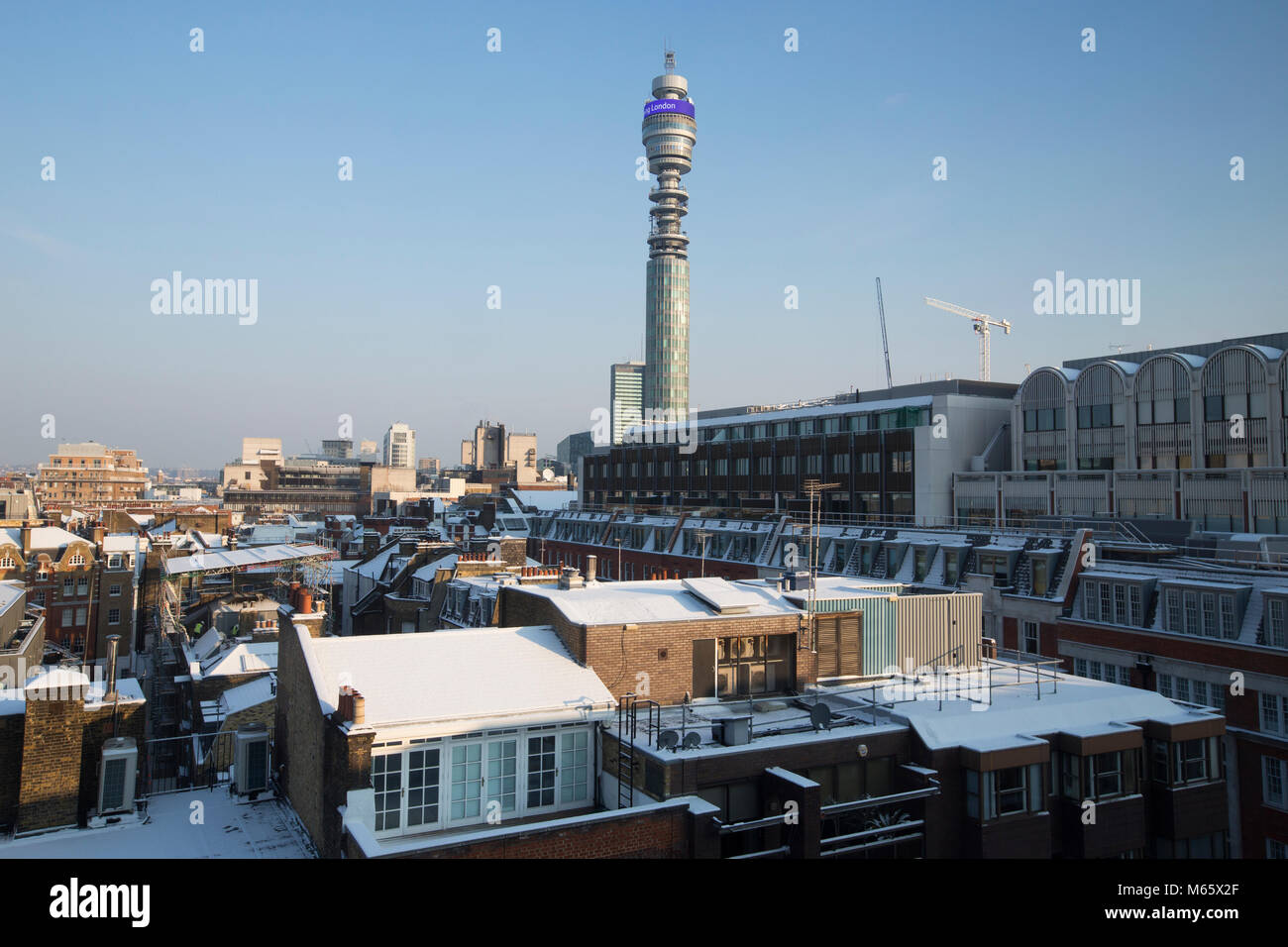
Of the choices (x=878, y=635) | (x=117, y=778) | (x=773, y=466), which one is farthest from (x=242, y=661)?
(x=773, y=466)

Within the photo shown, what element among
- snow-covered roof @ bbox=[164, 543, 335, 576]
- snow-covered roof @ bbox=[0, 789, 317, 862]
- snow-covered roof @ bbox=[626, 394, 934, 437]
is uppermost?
snow-covered roof @ bbox=[626, 394, 934, 437]

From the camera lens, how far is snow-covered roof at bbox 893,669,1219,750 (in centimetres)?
2020

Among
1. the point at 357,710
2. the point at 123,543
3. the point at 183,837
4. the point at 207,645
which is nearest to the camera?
the point at 357,710

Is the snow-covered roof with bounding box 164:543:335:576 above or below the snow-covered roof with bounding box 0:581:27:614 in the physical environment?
above

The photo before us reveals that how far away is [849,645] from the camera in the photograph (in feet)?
83.7

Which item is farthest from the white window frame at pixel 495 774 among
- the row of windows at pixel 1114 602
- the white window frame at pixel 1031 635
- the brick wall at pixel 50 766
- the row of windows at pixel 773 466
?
the row of windows at pixel 773 466

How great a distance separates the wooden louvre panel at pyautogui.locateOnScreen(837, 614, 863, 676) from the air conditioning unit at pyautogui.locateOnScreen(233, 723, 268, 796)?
1598 cm

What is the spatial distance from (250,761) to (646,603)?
11003mm

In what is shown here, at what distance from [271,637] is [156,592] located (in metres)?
25.6

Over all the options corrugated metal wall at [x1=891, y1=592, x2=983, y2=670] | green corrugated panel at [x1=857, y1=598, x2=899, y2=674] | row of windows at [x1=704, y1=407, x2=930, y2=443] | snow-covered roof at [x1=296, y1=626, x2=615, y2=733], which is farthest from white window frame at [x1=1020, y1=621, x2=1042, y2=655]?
snow-covered roof at [x1=296, y1=626, x2=615, y2=733]

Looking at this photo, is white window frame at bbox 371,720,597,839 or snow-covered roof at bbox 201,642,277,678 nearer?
white window frame at bbox 371,720,597,839

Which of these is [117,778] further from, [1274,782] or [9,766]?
[1274,782]

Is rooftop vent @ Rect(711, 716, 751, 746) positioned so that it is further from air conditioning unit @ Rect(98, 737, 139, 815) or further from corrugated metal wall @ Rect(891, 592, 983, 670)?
air conditioning unit @ Rect(98, 737, 139, 815)
